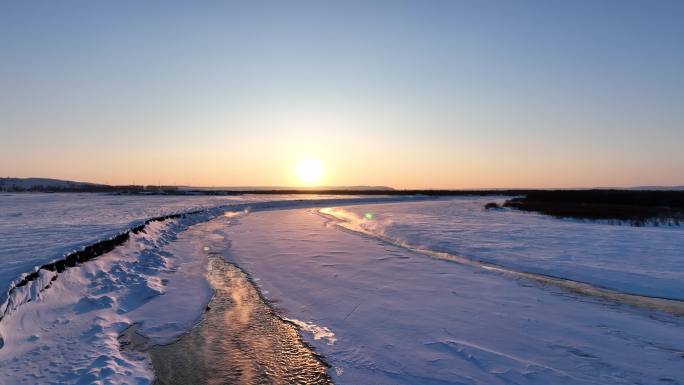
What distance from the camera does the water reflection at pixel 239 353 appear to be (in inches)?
203

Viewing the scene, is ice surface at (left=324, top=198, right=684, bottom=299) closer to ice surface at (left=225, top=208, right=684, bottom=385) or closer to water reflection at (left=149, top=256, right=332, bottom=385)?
ice surface at (left=225, top=208, right=684, bottom=385)

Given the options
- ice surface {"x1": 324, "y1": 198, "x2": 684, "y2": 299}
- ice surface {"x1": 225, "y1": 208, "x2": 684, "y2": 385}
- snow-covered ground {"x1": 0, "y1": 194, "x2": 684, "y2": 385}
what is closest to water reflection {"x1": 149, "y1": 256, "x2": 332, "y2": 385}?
snow-covered ground {"x1": 0, "y1": 194, "x2": 684, "y2": 385}

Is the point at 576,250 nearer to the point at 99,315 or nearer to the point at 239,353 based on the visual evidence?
the point at 239,353

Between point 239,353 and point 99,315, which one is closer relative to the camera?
point 239,353

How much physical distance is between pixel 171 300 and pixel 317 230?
1318cm

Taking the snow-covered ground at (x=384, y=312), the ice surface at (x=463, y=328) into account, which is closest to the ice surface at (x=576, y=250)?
the snow-covered ground at (x=384, y=312)

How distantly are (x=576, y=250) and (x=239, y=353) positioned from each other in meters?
12.9

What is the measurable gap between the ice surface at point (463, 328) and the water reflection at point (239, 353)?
15.4 inches

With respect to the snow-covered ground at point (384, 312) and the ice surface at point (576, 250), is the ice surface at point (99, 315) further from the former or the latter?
the ice surface at point (576, 250)

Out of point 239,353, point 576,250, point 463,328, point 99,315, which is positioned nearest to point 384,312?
point 463,328

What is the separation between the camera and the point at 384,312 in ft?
25.3

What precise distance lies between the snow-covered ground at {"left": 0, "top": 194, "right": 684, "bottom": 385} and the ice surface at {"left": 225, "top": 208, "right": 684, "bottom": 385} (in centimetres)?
3

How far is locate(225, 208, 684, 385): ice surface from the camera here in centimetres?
524

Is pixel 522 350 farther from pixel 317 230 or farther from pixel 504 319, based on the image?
pixel 317 230
